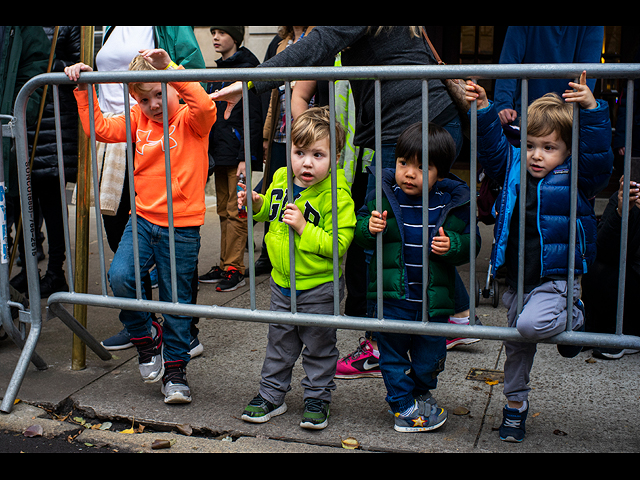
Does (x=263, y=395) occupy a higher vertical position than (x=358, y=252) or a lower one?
lower

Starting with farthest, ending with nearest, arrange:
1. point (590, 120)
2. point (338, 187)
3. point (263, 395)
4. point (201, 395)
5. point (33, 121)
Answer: point (33, 121)
point (201, 395)
point (263, 395)
point (338, 187)
point (590, 120)

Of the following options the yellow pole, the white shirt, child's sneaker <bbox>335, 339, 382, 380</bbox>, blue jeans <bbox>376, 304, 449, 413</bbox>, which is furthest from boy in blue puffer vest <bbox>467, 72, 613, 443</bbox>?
the white shirt

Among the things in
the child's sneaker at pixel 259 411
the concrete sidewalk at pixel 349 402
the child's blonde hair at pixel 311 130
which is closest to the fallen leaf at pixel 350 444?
the concrete sidewalk at pixel 349 402

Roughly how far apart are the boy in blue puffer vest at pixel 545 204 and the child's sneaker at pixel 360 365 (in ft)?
3.19

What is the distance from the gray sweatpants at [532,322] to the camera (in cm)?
257

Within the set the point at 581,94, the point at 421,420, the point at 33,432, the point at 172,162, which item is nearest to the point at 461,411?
the point at 421,420

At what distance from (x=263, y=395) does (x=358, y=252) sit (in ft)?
3.80

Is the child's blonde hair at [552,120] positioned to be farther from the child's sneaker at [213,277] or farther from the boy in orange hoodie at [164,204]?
the child's sneaker at [213,277]

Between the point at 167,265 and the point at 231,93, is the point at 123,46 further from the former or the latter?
the point at 167,265

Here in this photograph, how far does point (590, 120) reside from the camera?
244cm

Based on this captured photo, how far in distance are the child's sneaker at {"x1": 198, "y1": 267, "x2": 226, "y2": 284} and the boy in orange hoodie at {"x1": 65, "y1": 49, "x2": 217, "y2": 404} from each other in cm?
216

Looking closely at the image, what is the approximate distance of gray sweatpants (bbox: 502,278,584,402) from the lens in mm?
2574
